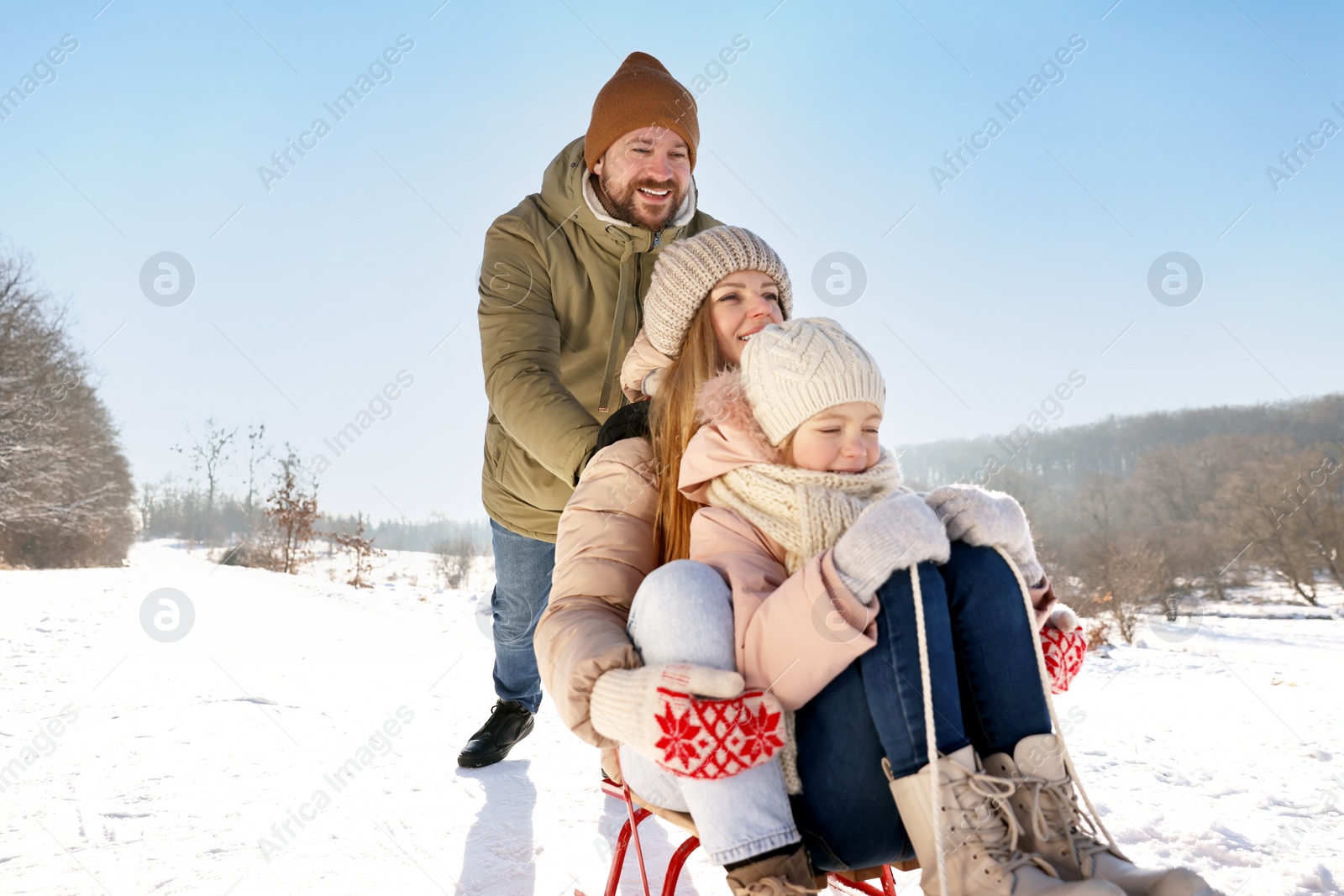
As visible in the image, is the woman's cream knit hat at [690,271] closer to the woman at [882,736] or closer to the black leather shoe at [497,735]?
the woman at [882,736]

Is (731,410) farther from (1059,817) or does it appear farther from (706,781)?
(1059,817)

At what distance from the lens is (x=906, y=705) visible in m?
1.01

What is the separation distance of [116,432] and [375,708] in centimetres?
2978

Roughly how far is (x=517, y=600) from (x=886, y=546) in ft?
6.14

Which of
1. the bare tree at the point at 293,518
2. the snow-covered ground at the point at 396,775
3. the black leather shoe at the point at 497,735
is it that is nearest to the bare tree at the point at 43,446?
the bare tree at the point at 293,518

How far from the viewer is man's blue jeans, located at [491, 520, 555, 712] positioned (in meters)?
2.63

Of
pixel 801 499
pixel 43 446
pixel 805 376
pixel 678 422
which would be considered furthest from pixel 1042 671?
pixel 43 446

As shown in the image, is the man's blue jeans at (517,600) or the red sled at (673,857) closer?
the red sled at (673,857)

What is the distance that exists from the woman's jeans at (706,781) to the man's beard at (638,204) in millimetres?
A: 1419

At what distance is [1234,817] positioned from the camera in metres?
2.16

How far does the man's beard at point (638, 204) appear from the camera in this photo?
228 centimetres

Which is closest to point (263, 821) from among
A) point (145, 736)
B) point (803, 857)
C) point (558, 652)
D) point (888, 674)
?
point (145, 736)

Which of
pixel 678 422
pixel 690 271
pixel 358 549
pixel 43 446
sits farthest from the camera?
pixel 43 446

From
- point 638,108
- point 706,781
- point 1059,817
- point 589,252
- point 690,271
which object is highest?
point 638,108
